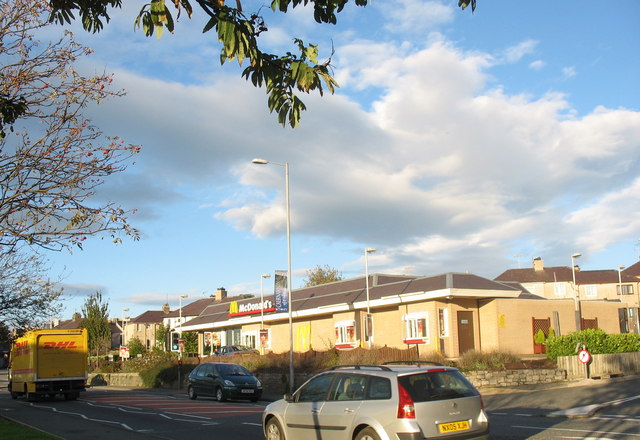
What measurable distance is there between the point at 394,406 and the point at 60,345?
77.1 feet

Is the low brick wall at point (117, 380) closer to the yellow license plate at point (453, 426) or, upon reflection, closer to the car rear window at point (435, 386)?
the car rear window at point (435, 386)

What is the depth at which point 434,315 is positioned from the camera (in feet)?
104

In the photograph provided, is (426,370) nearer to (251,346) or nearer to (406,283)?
(406,283)

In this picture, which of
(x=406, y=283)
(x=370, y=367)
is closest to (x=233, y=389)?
(x=406, y=283)

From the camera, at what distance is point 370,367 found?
10.2 meters

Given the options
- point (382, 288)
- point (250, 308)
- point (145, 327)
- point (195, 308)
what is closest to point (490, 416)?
point (382, 288)

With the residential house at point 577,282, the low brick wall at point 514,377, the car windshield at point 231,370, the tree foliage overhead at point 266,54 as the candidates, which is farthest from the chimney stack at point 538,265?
the tree foliage overhead at point 266,54

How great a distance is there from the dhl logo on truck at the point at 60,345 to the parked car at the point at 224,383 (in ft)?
18.6

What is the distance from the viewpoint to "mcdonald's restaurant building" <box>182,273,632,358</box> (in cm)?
3195

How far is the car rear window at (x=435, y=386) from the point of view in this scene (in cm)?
920

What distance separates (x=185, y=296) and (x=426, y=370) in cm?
5151

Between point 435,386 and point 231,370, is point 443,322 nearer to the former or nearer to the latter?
point 231,370

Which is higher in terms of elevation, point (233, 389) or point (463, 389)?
point (463, 389)

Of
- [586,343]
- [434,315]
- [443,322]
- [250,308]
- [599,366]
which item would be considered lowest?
[599,366]
